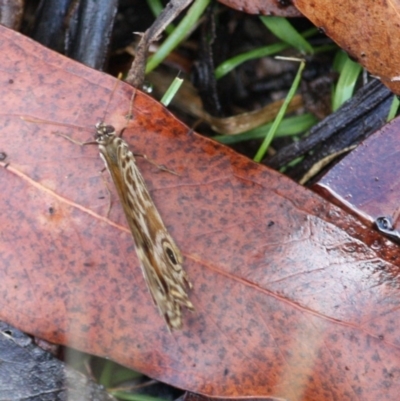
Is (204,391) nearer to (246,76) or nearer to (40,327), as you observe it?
(40,327)

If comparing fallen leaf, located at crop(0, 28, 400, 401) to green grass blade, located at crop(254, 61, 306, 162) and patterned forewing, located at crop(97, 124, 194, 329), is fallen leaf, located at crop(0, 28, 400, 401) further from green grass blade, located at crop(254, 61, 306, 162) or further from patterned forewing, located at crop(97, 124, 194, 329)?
green grass blade, located at crop(254, 61, 306, 162)

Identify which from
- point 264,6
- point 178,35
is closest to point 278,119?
point 264,6

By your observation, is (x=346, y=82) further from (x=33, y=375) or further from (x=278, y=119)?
(x=33, y=375)

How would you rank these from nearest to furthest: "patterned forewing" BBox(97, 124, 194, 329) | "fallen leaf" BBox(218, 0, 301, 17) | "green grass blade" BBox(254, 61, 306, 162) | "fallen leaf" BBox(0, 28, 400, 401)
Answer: "patterned forewing" BBox(97, 124, 194, 329) < "fallen leaf" BBox(0, 28, 400, 401) < "fallen leaf" BBox(218, 0, 301, 17) < "green grass blade" BBox(254, 61, 306, 162)

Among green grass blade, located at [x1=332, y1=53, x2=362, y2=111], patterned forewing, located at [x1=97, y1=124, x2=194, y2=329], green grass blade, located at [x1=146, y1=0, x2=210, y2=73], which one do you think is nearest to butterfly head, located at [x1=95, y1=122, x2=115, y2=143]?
patterned forewing, located at [x1=97, y1=124, x2=194, y2=329]

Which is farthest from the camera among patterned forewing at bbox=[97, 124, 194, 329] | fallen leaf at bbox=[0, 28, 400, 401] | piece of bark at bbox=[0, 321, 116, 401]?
piece of bark at bbox=[0, 321, 116, 401]

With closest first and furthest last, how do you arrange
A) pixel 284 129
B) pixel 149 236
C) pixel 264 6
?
pixel 149 236
pixel 264 6
pixel 284 129

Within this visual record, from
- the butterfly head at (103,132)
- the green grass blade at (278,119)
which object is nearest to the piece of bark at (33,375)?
the butterfly head at (103,132)

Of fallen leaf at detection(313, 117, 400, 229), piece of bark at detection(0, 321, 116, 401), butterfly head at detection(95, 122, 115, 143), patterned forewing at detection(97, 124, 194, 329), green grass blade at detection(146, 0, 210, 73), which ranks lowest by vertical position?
piece of bark at detection(0, 321, 116, 401)
